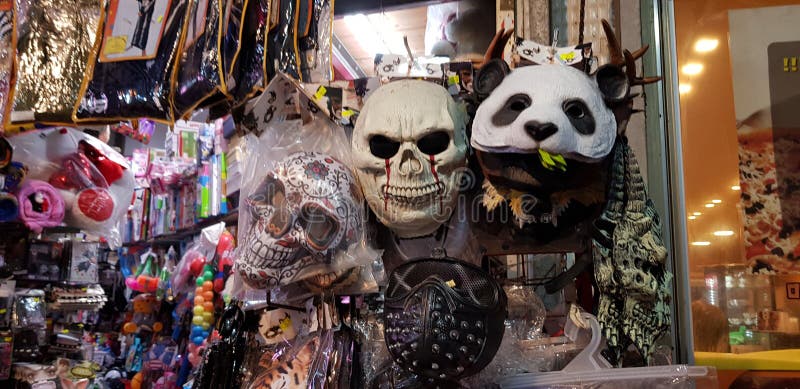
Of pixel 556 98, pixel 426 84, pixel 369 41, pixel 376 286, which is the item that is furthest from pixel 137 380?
pixel 556 98

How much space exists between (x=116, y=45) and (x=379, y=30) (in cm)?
86

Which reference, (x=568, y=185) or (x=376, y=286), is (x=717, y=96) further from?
(x=376, y=286)

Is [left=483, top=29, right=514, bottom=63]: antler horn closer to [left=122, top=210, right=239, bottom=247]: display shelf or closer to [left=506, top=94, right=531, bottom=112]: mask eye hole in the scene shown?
[left=506, top=94, right=531, bottom=112]: mask eye hole

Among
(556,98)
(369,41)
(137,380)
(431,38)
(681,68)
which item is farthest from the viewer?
(137,380)

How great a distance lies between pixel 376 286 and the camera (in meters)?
1.33

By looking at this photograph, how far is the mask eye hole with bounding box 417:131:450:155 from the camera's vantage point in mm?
1188

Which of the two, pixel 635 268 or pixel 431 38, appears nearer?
pixel 635 268

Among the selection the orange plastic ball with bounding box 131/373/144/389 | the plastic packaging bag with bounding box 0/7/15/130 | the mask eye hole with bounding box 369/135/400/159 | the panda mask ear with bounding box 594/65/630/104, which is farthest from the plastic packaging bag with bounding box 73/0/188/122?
the orange plastic ball with bounding box 131/373/144/389

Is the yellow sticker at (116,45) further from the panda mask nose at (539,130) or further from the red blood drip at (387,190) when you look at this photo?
the panda mask nose at (539,130)

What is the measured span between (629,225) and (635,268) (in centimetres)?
8

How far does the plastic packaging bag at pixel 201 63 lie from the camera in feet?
5.56

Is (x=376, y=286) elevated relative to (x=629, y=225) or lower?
lower

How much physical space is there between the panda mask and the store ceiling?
1.03m

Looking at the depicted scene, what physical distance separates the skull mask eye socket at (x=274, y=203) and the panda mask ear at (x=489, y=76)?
42 centimetres
